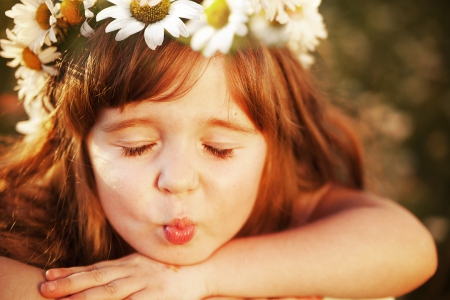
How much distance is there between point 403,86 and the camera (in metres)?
2.76

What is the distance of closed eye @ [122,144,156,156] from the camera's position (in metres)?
1.20

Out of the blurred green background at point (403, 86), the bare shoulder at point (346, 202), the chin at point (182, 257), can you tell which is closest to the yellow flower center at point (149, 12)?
the chin at point (182, 257)

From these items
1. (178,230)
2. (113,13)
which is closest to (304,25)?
(113,13)

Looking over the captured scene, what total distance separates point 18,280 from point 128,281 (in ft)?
0.82

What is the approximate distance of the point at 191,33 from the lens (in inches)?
45.0

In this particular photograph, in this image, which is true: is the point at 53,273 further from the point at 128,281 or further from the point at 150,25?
the point at 150,25

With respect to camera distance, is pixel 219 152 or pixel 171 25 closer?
pixel 171 25

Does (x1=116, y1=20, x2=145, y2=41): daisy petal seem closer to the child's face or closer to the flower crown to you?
the flower crown

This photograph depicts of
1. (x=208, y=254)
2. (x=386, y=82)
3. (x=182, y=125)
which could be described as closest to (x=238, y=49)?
(x=182, y=125)

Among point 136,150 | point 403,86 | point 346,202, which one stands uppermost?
point 136,150

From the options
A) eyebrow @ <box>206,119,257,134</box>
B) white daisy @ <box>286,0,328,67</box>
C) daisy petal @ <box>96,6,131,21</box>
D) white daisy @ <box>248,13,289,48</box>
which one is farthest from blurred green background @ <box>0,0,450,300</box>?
daisy petal @ <box>96,6,131,21</box>

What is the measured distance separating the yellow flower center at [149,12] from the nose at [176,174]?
0.30 m

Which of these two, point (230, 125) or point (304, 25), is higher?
point (304, 25)

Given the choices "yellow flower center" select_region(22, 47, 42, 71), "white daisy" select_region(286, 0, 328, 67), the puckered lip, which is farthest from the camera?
"white daisy" select_region(286, 0, 328, 67)
